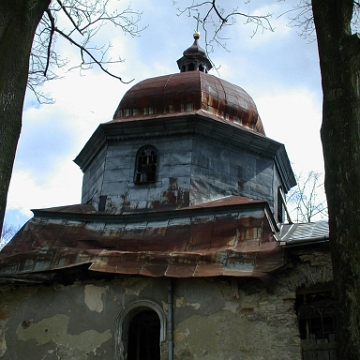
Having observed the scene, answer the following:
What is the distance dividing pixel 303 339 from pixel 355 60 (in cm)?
485

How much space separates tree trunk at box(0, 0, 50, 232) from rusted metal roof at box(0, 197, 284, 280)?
4.41 m

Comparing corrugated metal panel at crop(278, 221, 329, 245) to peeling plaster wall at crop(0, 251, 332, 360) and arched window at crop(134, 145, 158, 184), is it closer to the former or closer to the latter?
peeling plaster wall at crop(0, 251, 332, 360)

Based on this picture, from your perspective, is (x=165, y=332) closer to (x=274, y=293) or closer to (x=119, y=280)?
(x=119, y=280)

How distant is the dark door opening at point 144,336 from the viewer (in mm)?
9789

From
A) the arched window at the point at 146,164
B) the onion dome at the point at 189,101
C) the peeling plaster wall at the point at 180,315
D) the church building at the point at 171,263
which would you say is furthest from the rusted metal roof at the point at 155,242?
the onion dome at the point at 189,101

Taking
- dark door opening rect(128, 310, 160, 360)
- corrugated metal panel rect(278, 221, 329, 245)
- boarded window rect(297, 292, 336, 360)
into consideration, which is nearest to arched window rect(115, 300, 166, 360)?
dark door opening rect(128, 310, 160, 360)

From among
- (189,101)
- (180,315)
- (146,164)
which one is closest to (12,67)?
(180,315)

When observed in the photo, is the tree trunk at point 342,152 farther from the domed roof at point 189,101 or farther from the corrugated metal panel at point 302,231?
the domed roof at point 189,101

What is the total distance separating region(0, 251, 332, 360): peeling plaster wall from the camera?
8.98 metres

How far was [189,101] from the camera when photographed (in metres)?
13.1

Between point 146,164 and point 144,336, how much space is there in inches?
156

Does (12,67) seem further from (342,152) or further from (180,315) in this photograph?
(180,315)

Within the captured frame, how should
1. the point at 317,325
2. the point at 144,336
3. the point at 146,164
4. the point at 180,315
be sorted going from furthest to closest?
the point at 146,164
the point at 144,336
the point at 180,315
the point at 317,325

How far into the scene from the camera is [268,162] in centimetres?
1291
